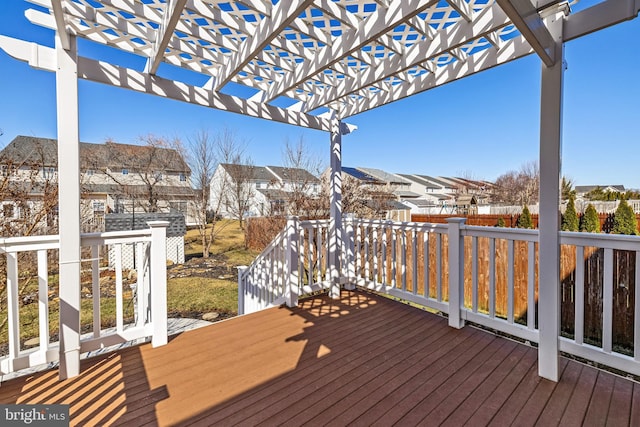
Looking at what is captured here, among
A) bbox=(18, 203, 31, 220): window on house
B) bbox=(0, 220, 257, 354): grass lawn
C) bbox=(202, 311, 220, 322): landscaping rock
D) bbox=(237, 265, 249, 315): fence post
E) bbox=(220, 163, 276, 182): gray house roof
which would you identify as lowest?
bbox=(202, 311, 220, 322): landscaping rock

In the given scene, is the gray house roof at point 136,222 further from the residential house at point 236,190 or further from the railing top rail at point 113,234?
the railing top rail at point 113,234

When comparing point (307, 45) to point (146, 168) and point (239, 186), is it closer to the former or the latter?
point (239, 186)

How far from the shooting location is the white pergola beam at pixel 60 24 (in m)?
1.70

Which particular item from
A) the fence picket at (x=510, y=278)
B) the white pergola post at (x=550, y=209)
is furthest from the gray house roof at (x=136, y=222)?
the white pergola post at (x=550, y=209)

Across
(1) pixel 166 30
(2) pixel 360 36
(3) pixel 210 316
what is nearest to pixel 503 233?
(2) pixel 360 36

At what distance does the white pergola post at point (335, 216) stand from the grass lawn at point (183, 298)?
3.30 m

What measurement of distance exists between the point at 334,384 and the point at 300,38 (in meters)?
2.83

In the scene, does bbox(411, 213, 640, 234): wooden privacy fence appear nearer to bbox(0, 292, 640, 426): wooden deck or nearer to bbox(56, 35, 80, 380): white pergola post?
bbox(0, 292, 640, 426): wooden deck

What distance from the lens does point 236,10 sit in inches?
84.0

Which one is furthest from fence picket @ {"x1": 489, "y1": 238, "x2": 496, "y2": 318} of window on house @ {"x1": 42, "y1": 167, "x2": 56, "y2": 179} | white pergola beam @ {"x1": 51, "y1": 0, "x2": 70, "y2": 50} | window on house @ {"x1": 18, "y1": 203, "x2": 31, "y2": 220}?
window on house @ {"x1": 42, "y1": 167, "x2": 56, "y2": 179}

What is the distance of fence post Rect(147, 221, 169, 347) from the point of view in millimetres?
Result: 2516

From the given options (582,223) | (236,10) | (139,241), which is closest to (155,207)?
(139,241)

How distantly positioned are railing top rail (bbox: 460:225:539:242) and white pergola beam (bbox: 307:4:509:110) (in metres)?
1.57

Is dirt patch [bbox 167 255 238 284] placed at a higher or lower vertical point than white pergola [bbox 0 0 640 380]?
lower
